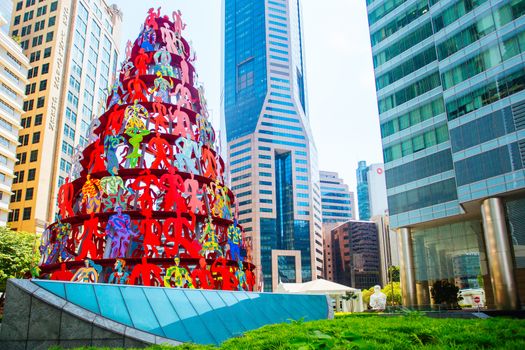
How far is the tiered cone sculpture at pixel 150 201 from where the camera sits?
85.1ft

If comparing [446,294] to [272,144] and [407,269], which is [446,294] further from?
[272,144]

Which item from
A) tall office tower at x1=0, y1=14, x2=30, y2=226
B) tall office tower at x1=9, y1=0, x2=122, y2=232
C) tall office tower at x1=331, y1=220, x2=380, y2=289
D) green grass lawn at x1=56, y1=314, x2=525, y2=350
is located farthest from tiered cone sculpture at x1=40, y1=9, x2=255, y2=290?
tall office tower at x1=331, y1=220, x2=380, y2=289

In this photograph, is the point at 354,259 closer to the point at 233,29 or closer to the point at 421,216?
the point at 233,29

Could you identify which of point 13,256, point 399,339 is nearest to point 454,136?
point 399,339

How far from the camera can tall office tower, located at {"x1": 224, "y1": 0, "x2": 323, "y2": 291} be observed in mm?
138500

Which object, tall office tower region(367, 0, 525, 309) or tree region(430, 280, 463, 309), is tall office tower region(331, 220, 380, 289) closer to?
tall office tower region(367, 0, 525, 309)

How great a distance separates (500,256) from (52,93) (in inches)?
2611

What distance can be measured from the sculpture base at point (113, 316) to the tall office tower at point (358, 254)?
15200 centimetres

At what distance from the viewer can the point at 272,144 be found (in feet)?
475

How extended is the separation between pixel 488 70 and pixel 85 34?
69.8 m

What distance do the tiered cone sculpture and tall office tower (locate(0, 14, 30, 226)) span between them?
33828 millimetres

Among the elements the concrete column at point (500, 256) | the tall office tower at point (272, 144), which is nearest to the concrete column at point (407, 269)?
the concrete column at point (500, 256)

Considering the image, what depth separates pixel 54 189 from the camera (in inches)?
2702

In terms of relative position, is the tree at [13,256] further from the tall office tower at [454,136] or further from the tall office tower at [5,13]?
the tall office tower at [454,136]
